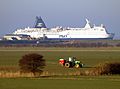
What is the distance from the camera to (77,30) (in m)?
166

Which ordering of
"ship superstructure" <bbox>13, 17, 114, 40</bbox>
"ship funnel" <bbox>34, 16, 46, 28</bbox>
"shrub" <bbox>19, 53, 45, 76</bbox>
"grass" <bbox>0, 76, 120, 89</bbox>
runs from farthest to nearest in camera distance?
"ship funnel" <bbox>34, 16, 46, 28</bbox> → "ship superstructure" <bbox>13, 17, 114, 40</bbox> → "shrub" <bbox>19, 53, 45, 76</bbox> → "grass" <bbox>0, 76, 120, 89</bbox>

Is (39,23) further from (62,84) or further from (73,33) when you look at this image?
(62,84)

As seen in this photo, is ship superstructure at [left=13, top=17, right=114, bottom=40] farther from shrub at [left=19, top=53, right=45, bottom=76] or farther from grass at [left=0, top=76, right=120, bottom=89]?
grass at [left=0, top=76, right=120, bottom=89]

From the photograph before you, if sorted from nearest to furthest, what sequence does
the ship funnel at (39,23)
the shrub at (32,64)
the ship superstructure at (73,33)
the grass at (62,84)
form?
the grass at (62,84)
the shrub at (32,64)
the ship superstructure at (73,33)
the ship funnel at (39,23)

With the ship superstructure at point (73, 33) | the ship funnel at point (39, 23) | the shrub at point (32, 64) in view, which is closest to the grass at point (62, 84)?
the shrub at point (32, 64)

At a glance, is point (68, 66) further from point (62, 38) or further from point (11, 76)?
point (62, 38)

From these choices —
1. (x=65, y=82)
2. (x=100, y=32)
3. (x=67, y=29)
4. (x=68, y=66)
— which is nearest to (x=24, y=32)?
(x=67, y=29)

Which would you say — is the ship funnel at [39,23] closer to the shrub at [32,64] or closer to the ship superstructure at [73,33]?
the ship superstructure at [73,33]

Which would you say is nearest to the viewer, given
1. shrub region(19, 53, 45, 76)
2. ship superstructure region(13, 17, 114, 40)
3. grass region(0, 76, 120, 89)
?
grass region(0, 76, 120, 89)

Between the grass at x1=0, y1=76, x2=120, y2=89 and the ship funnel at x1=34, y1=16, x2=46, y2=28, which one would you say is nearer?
the grass at x1=0, y1=76, x2=120, y2=89

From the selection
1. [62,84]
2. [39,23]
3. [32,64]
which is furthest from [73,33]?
[62,84]

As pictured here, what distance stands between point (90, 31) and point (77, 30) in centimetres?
441

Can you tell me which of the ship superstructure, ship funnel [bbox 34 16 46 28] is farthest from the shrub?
ship funnel [bbox 34 16 46 28]

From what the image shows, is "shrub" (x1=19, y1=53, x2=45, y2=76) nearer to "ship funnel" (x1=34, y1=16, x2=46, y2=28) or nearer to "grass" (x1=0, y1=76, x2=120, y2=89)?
"grass" (x1=0, y1=76, x2=120, y2=89)
